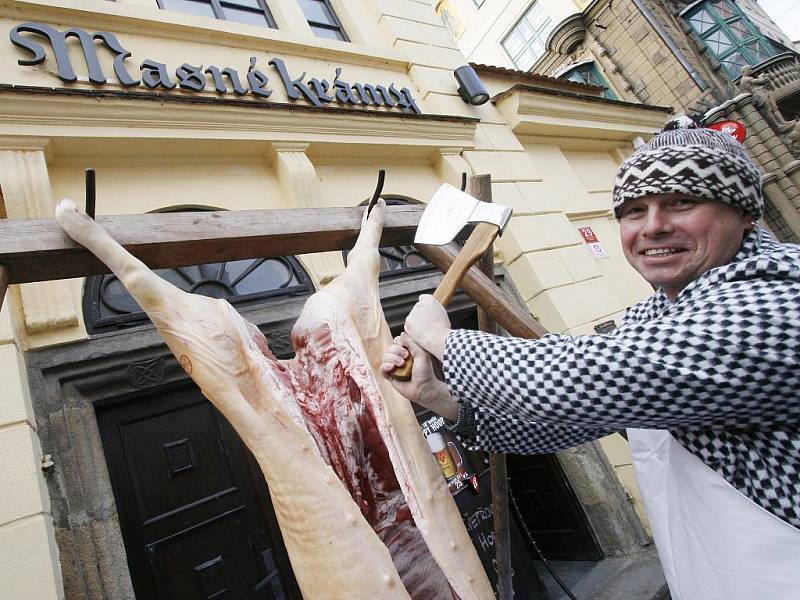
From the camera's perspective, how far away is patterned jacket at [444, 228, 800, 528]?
88 centimetres

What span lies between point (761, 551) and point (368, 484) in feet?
3.42

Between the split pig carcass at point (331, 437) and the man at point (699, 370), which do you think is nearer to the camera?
the man at point (699, 370)

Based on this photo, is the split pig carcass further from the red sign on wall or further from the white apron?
the red sign on wall

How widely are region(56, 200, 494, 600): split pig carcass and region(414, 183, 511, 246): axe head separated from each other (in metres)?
0.37

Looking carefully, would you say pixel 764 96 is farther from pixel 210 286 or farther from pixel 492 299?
pixel 210 286

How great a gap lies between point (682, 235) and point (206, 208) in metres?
3.32

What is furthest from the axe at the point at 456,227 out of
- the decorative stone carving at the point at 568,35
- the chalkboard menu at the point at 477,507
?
the decorative stone carving at the point at 568,35

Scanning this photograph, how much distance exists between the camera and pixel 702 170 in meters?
1.10

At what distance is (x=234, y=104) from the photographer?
143 inches

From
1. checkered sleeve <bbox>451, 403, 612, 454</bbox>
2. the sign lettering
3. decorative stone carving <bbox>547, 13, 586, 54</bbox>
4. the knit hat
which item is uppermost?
decorative stone carving <bbox>547, 13, 586, 54</bbox>

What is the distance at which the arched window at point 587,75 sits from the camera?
14.4 metres

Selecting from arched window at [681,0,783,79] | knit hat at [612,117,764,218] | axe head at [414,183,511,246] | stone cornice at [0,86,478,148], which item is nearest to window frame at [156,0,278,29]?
stone cornice at [0,86,478,148]

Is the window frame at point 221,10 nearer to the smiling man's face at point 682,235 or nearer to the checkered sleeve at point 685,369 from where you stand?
the smiling man's face at point 682,235

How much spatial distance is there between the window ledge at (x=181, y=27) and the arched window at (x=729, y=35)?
14.6 m
